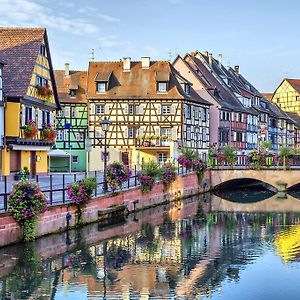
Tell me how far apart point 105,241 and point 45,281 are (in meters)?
6.81

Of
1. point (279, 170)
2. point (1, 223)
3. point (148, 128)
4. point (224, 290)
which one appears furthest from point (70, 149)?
point (224, 290)

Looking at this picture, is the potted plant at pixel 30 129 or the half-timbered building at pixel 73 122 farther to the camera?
the half-timbered building at pixel 73 122

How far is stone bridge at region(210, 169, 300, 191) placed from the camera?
49812 mm

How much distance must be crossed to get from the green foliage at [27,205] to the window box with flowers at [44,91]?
15325 millimetres

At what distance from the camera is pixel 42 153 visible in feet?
133

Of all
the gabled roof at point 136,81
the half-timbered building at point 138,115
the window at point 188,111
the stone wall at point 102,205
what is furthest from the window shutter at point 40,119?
the window at point 188,111

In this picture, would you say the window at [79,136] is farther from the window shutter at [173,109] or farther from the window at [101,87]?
the window shutter at [173,109]

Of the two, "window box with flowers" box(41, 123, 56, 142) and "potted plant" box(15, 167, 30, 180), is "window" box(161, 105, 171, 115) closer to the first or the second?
"window box with flowers" box(41, 123, 56, 142)

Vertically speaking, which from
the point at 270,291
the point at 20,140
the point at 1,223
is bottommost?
the point at 270,291

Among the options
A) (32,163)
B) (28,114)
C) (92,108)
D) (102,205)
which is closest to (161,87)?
(92,108)

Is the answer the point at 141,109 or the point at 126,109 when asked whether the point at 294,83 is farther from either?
the point at 126,109

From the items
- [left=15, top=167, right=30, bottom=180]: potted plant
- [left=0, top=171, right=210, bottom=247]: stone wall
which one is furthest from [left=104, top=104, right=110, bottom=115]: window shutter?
[left=15, top=167, right=30, bottom=180]: potted plant

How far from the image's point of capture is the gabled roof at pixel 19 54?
35875 mm

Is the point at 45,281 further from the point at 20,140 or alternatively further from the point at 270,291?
the point at 20,140
